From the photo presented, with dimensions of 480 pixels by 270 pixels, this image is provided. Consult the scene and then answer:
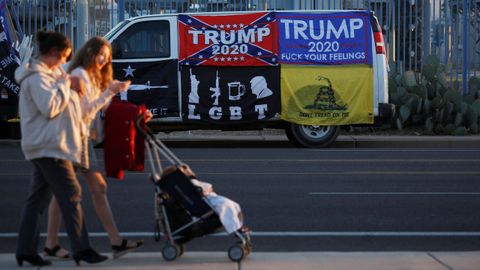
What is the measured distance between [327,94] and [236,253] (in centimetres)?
1064

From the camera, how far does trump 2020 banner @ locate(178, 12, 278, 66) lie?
1742cm

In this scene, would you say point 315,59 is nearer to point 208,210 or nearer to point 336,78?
point 336,78

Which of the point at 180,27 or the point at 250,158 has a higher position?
the point at 180,27

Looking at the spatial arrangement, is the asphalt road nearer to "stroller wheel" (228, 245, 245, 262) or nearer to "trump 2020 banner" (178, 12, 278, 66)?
"stroller wheel" (228, 245, 245, 262)

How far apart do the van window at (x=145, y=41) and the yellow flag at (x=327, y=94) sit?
209cm

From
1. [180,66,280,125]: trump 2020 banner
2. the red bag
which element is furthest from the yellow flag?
the red bag

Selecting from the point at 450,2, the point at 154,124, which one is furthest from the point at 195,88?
the point at 450,2

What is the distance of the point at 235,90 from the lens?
1753 centimetres

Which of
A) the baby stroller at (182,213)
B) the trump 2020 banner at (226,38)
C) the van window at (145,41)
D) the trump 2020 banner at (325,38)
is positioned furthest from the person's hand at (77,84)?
the trump 2020 banner at (325,38)

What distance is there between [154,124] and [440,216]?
8.32 m

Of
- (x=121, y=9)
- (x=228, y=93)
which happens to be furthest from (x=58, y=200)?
(x=121, y=9)

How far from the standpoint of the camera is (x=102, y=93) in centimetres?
743

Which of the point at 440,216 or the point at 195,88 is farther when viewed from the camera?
the point at 195,88

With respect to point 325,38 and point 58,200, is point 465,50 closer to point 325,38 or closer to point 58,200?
point 325,38
